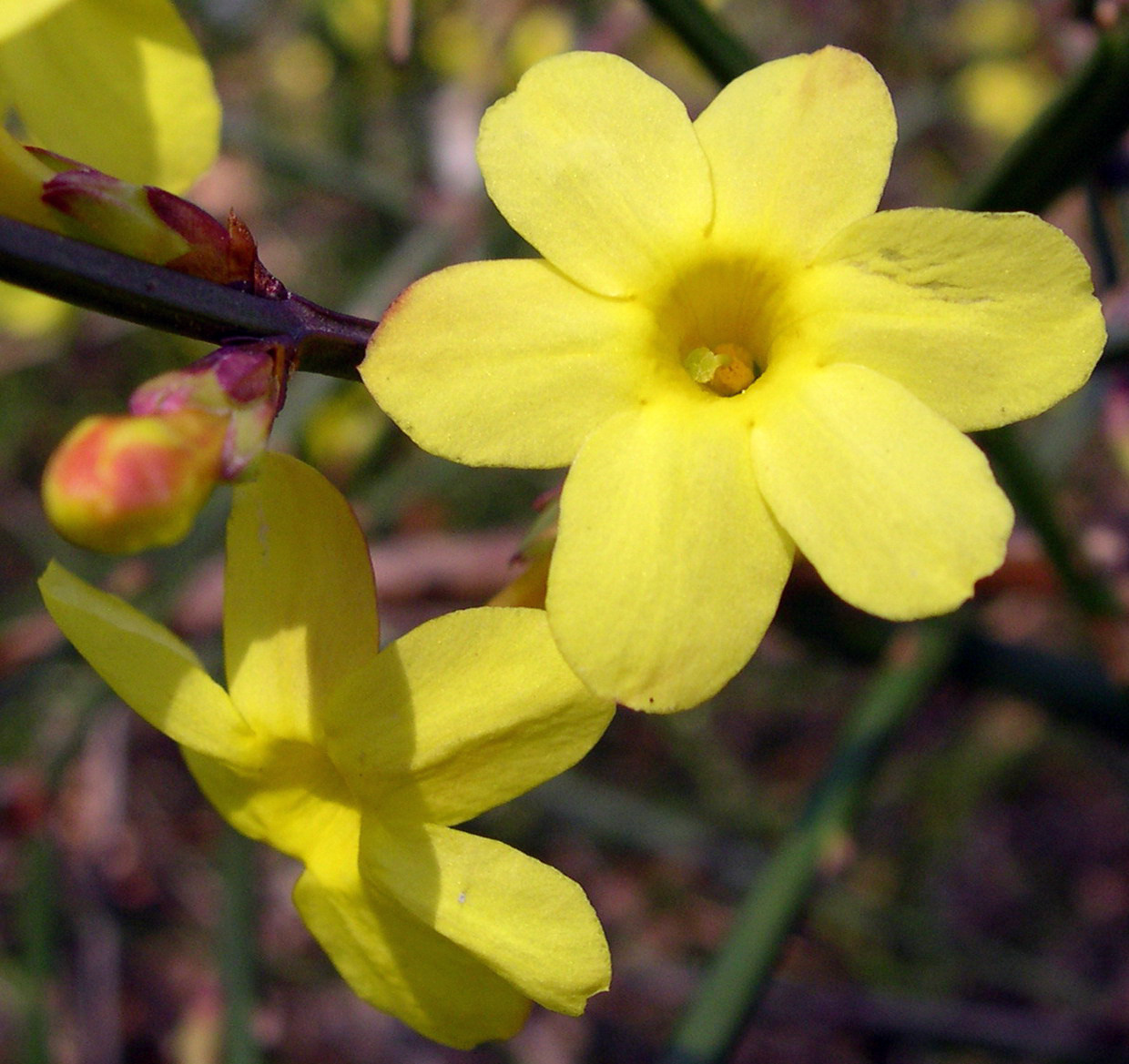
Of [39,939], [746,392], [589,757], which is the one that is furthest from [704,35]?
[589,757]

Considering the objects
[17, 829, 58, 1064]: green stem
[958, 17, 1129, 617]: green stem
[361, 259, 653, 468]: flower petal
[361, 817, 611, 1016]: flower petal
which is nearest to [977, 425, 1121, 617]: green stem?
[958, 17, 1129, 617]: green stem

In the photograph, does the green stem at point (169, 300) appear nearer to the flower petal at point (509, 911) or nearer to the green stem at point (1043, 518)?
the flower petal at point (509, 911)

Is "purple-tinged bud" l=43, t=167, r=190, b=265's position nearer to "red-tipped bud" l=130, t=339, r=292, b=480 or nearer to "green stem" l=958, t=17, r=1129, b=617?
"red-tipped bud" l=130, t=339, r=292, b=480

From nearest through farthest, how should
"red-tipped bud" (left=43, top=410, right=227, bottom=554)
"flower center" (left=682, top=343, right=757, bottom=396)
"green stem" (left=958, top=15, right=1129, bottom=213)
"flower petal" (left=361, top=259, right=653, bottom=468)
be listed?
1. "red-tipped bud" (left=43, top=410, right=227, bottom=554)
2. "flower petal" (left=361, top=259, right=653, bottom=468)
3. "flower center" (left=682, top=343, right=757, bottom=396)
4. "green stem" (left=958, top=15, right=1129, bottom=213)

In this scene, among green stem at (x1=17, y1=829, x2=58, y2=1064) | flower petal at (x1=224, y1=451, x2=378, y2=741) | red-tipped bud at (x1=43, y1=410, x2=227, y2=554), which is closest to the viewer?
red-tipped bud at (x1=43, y1=410, x2=227, y2=554)

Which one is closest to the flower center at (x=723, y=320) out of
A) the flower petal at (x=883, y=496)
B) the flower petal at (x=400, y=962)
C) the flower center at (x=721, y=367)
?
the flower center at (x=721, y=367)

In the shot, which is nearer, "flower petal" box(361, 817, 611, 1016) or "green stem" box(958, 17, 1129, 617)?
"flower petal" box(361, 817, 611, 1016)

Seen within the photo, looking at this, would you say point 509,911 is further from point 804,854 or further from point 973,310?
point 804,854
